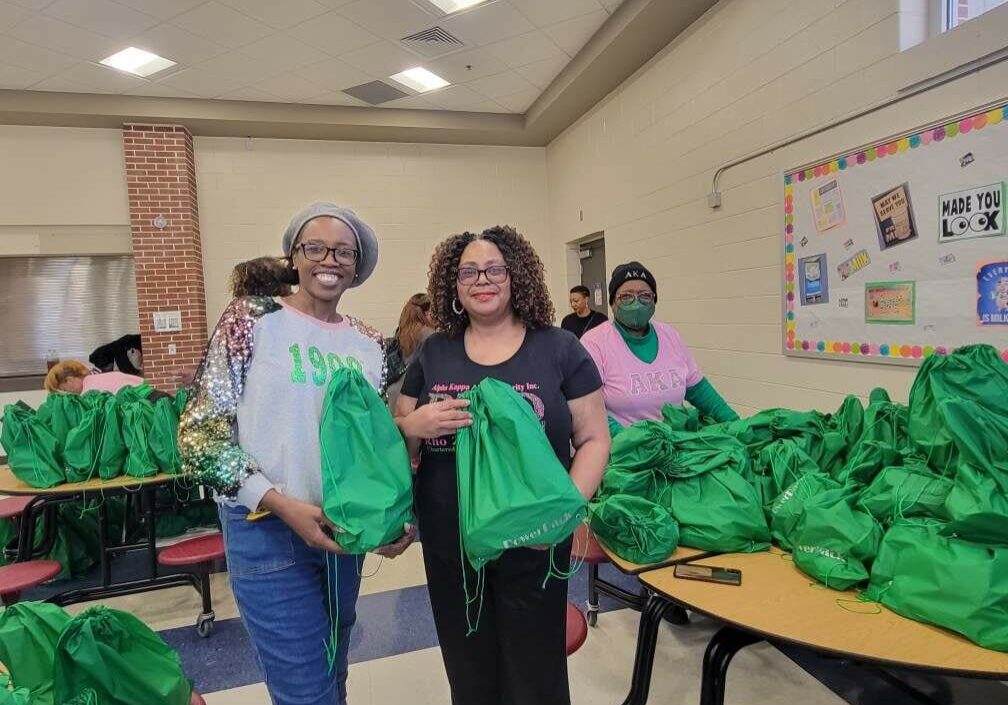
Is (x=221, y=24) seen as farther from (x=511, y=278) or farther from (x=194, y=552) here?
(x=511, y=278)

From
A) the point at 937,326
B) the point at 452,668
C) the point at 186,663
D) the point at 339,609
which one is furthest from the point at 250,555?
the point at 937,326

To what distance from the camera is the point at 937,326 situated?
2.42 metres

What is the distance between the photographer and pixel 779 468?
164 cm

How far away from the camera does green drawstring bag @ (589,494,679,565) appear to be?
4.93ft

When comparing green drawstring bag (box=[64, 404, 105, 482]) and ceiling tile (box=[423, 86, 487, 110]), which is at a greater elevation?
ceiling tile (box=[423, 86, 487, 110])

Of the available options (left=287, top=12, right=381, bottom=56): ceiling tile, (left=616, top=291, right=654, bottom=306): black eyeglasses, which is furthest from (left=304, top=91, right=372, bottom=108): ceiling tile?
(left=616, top=291, right=654, bottom=306): black eyeglasses

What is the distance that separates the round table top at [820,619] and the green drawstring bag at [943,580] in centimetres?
3

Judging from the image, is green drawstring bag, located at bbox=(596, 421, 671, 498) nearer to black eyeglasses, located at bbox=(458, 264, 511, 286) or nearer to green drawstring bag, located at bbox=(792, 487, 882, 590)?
green drawstring bag, located at bbox=(792, 487, 882, 590)

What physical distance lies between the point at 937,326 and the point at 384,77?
14.3 feet

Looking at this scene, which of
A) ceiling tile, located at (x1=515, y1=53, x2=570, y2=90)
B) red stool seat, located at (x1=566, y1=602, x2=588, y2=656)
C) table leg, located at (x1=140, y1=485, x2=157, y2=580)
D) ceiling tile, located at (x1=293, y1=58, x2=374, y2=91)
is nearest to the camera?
red stool seat, located at (x1=566, y1=602, x2=588, y2=656)

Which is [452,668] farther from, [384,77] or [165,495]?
[384,77]

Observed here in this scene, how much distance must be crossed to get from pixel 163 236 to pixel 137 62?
158 centimetres

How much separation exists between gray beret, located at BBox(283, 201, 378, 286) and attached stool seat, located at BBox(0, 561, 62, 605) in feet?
7.28

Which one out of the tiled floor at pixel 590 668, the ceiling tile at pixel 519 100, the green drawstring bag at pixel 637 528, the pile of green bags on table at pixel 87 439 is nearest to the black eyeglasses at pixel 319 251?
the green drawstring bag at pixel 637 528
